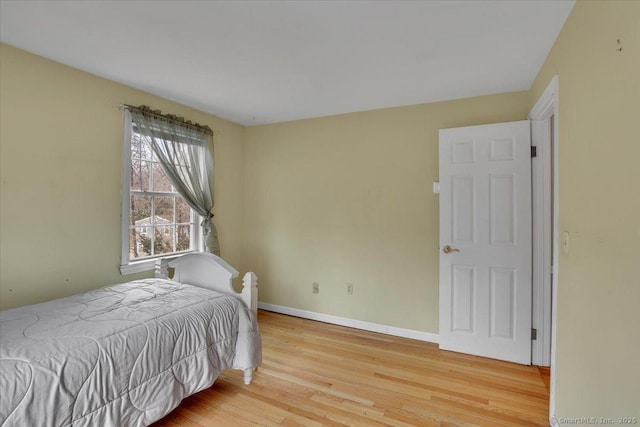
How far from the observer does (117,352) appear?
150 cm

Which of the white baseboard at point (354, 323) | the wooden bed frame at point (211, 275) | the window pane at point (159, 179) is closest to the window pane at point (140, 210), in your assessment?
the window pane at point (159, 179)

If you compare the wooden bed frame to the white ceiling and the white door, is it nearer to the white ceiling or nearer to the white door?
the white ceiling

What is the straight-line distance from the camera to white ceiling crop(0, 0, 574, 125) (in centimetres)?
160

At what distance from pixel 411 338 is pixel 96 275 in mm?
2977

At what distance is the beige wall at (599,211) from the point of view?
1.00 metres

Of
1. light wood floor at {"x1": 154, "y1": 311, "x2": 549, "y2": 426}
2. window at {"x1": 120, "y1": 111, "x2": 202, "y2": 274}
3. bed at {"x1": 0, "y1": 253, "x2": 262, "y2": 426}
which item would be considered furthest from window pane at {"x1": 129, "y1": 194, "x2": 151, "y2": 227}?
light wood floor at {"x1": 154, "y1": 311, "x2": 549, "y2": 426}

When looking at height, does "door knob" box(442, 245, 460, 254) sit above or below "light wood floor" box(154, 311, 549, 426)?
above

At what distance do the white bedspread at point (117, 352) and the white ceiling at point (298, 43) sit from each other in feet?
5.67

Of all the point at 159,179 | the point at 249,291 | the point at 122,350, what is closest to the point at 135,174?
the point at 159,179

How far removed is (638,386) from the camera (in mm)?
936

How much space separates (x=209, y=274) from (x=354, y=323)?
174cm

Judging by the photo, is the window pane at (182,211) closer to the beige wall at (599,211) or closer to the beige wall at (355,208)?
the beige wall at (355,208)

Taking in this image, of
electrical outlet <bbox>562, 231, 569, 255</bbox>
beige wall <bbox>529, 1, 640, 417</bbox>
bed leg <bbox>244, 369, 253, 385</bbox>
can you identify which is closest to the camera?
beige wall <bbox>529, 1, 640, 417</bbox>

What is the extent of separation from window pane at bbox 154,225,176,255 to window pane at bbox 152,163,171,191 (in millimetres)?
400
